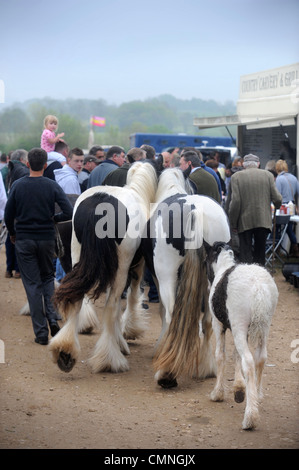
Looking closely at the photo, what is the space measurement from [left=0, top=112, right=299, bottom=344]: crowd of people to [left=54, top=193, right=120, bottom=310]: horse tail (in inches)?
34.8

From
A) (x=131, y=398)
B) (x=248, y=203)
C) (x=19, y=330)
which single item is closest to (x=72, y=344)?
(x=131, y=398)

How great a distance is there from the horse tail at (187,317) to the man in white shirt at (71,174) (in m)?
3.46

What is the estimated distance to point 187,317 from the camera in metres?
5.70

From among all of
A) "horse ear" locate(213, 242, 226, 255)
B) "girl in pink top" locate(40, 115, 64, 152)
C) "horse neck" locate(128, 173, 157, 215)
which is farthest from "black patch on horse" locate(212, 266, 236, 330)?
"girl in pink top" locate(40, 115, 64, 152)

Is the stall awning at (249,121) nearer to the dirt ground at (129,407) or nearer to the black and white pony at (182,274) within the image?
the dirt ground at (129,407)

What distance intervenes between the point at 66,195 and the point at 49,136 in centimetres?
276

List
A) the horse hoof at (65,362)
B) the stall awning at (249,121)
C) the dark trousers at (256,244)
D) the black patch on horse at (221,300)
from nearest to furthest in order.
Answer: the black patch on horse at (221,300)
the horse hoof at (65,362)
the dark trousers at (256,244)
the stall awning at (249,121)

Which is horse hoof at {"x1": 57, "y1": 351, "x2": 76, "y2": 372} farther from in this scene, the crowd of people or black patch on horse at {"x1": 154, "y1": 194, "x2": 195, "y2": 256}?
black patch on horse at {"x1": 154, "y1": 194, "x2": 195, "y2": 256}

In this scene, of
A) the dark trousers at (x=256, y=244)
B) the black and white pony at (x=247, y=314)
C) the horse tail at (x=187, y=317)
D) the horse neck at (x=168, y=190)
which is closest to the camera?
the black and white pony at (x=247, y=314)

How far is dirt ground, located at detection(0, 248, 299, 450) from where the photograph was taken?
4512 mm

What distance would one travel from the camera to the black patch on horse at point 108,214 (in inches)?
242

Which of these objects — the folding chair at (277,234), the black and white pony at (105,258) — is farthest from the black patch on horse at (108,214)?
the folding chair at (277,234)

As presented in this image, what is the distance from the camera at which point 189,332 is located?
18.6ft
